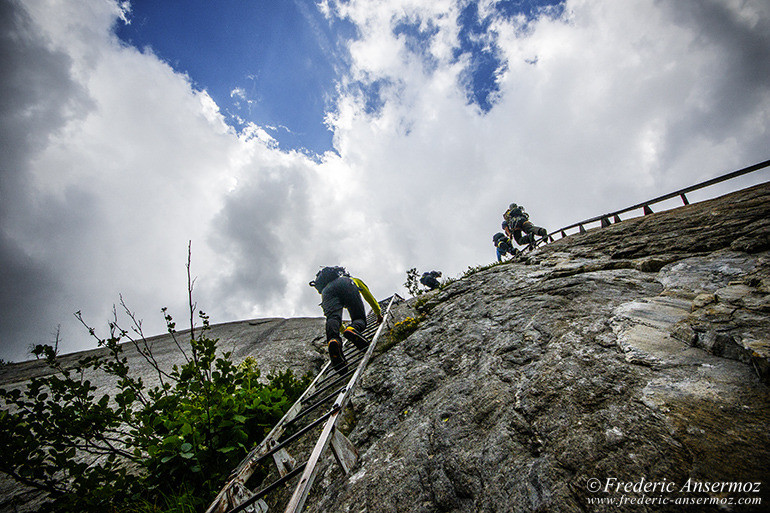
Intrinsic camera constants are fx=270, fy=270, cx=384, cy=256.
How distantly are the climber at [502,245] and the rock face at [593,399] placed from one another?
827 cm

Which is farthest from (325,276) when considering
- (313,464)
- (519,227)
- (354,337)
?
(519,227)

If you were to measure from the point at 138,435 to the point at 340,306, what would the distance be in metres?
3.39

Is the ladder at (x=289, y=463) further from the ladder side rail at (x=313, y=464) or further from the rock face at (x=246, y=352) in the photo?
the rock face at (x=246, y=352)

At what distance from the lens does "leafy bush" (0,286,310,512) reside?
270 centimetres

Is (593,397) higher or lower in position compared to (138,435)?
lower

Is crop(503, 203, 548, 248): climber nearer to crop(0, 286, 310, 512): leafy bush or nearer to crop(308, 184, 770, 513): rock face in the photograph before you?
crop(308, 184, 770, 513): rock face

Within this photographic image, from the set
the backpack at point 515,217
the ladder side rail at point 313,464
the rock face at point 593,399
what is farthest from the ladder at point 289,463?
the backpack at point 515,217

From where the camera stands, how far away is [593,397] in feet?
6.83

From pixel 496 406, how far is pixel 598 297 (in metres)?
2.31

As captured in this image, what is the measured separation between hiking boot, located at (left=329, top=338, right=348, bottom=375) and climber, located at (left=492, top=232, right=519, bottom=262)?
10.2 m

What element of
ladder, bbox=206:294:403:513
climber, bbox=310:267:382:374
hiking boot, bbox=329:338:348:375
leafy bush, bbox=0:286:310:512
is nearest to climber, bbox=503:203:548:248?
climber, bbox=310:267:382:374

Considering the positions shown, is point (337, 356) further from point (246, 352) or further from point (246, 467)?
point (246, 352)

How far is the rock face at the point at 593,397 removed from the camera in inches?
59.0

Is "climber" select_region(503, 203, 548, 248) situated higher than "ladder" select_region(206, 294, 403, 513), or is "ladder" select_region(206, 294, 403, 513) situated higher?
"climber" select_region(503, 203, 548, 248)
